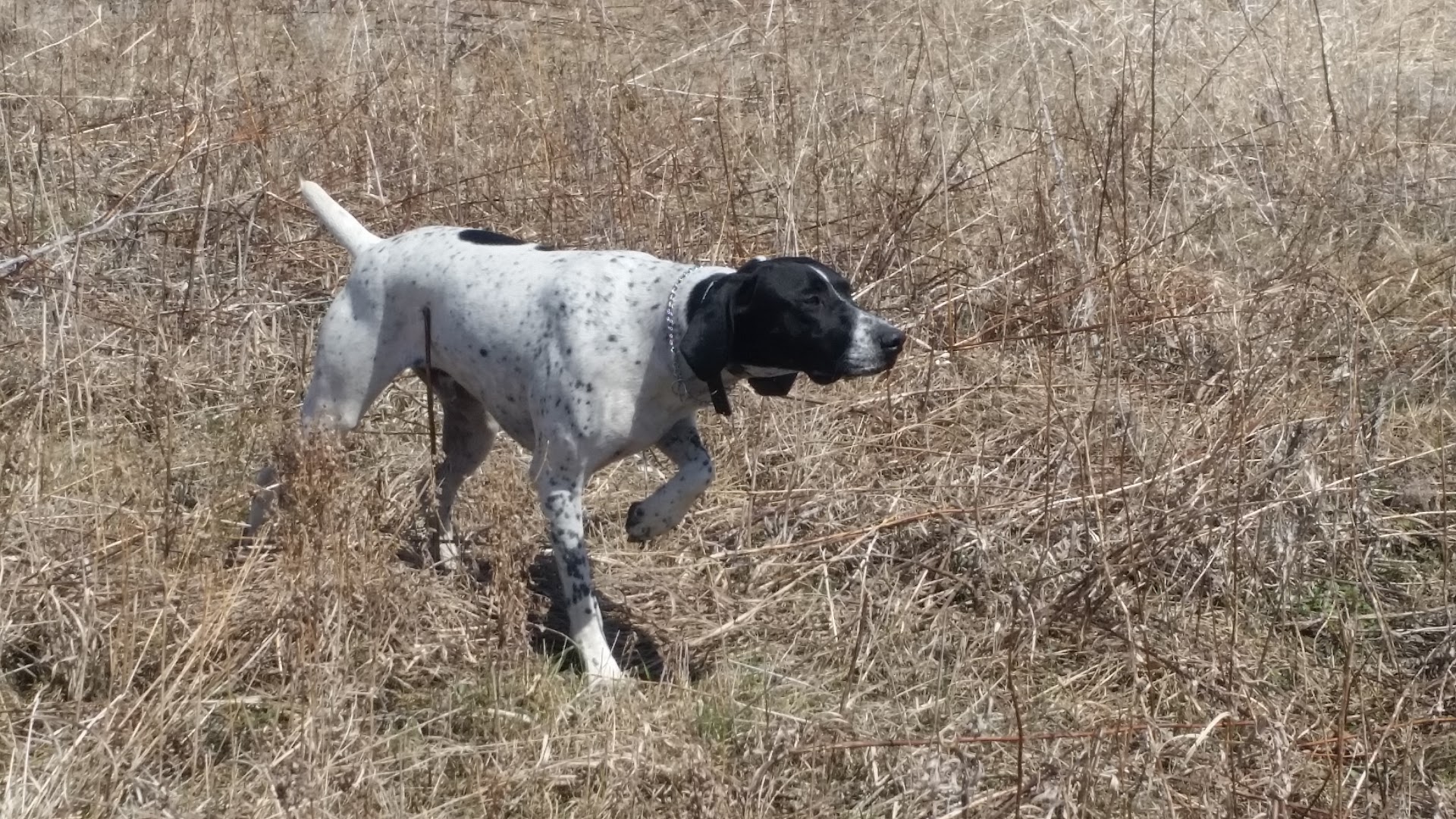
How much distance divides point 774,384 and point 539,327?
0.55m

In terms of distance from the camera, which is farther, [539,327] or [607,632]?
[607,632]

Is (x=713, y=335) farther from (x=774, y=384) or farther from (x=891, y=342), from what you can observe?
(x=891, y=342)

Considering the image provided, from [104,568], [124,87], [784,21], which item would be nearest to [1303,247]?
[784,21]

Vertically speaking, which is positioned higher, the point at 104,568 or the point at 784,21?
the point at 784,21

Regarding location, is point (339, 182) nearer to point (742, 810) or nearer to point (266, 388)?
point (266, 388)

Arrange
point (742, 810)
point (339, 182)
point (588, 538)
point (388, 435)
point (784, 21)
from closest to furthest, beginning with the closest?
point (742, 810), point (588, 538), point (388, 435), point (339, 182), point (784, 21)

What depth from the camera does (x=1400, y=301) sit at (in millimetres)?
4871

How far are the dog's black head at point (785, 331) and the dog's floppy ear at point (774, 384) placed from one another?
7 cm

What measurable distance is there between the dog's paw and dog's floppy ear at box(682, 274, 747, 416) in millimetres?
353

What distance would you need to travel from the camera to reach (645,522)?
10.9 feet

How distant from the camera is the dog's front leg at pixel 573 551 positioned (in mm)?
3287

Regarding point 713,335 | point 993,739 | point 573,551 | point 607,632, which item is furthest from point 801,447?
point 993,739

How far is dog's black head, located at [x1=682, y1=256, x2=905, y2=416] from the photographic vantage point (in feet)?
10.1

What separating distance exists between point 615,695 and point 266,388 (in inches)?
82.2
